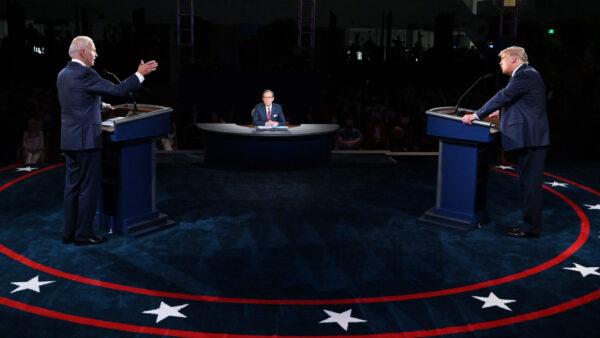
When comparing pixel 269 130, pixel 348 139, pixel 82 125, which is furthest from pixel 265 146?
pixel 82 125

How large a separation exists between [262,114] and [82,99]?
3928 mm

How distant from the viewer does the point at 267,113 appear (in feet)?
29.1

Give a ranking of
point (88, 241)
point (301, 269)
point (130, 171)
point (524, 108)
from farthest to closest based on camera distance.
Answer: point (130, 171) < point (524, 108) < point (88, 241) < point (301, 269)

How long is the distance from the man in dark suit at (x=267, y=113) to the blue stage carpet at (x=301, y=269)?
4.79 ft

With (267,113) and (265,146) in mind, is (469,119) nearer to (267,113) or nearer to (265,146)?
(265,146)

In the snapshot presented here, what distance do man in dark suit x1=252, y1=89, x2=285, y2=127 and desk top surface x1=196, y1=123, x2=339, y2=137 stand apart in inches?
4.7

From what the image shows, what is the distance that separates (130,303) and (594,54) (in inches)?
470

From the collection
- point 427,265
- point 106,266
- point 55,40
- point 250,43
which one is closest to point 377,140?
point 250,43

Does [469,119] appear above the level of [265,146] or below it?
above

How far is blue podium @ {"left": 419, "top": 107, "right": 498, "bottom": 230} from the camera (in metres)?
5.80

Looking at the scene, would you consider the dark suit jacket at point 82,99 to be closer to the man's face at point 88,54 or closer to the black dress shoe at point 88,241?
the man's face at point 88,54

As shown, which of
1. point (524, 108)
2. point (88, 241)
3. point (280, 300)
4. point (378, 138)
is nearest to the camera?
point (280, 300)

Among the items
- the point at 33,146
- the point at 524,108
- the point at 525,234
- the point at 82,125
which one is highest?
the point at 524,108

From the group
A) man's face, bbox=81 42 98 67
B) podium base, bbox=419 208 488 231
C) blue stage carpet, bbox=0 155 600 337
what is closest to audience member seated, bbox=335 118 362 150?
blue stage carpet, bbox=0 155 600 337
